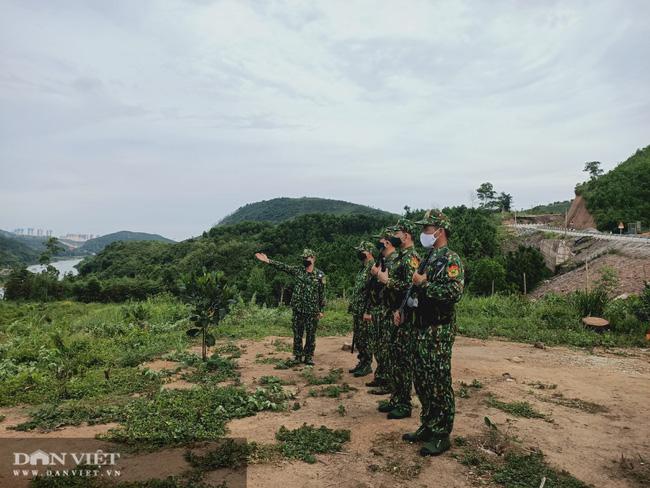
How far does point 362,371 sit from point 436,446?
304cm

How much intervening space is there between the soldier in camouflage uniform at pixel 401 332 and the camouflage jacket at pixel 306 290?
2.30 meters

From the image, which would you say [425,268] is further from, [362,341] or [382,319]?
[362,341]

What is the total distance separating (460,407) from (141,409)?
3.99 m

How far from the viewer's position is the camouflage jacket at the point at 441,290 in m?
3.88

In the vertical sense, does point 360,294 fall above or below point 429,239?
below

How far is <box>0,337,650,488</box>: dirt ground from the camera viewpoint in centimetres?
373

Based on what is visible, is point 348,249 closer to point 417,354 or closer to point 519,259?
point 519,259

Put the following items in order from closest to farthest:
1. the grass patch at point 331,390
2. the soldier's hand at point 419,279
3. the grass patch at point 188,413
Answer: the soldier's hand at point 419,279, the grass patch at point 188,413, the grass patch at point 331,390

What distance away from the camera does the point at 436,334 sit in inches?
158

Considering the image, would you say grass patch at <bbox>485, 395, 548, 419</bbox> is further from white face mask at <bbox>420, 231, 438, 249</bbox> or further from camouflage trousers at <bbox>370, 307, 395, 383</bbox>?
white face mask at <bbox>420, 231, 438, 249</bbox>

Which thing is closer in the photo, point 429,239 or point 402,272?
point 429,239

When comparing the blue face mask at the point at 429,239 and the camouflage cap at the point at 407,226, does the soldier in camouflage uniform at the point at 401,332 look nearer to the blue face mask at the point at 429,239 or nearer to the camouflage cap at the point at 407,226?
the camouflage cap at the point at 407,226

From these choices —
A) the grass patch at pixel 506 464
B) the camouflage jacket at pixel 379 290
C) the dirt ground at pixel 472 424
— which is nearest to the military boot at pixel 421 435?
the dirt ground at pixel 472 424

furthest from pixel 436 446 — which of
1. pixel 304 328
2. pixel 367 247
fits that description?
pixel 304 328
